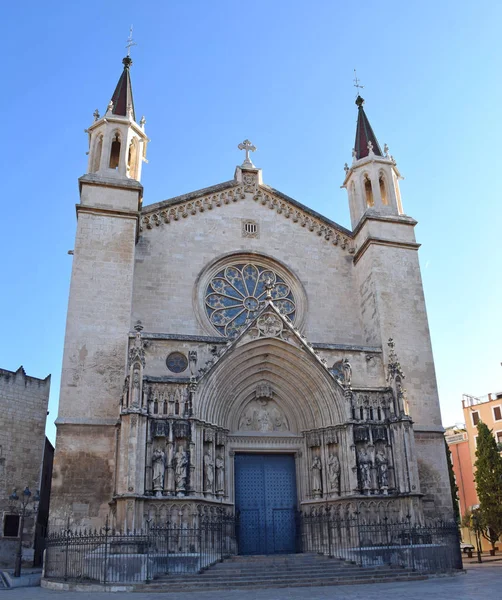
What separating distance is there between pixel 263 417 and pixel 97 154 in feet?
34.9

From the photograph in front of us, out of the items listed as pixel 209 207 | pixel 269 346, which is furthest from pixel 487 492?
pixel 209 207

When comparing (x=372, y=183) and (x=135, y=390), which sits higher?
(x=372, y=183)

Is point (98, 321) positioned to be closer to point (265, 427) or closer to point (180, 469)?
point (180, 469)

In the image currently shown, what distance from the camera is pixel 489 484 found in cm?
3042

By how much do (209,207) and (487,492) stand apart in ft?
71.7

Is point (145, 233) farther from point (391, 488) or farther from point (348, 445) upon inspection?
point (391, 488)

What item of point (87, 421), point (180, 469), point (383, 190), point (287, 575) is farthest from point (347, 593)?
point (383, 190)

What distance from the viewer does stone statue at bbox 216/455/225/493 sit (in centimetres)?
1535

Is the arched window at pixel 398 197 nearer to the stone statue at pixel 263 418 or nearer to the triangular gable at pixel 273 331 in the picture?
the triangular gable at pixel 273 331

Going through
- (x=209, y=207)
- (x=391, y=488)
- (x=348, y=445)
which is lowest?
(x=391, y=488)

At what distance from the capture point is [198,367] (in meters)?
16.7

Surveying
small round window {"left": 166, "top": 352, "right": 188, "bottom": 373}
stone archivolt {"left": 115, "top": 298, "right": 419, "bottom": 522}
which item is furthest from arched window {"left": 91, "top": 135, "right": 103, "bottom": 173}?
small round window {"left": 166, "top": 352, "right": 188, "bottom": 373}

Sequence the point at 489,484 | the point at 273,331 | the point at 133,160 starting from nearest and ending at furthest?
the point at 273,331 < the point at 133,160 < the point at 489,484

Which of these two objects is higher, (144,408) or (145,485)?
(144,408)
